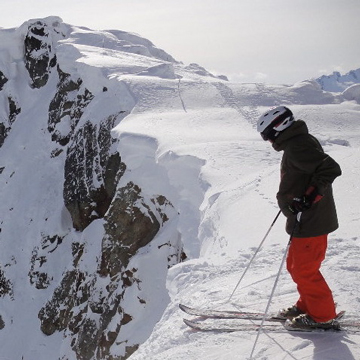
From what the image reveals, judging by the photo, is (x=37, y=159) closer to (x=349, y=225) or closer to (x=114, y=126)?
(x=114, y=126)

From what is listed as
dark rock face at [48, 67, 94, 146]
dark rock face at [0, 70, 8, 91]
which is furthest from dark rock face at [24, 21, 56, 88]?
dark rock face at [48, 67, 94, 146]

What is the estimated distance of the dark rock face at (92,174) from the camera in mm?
17766

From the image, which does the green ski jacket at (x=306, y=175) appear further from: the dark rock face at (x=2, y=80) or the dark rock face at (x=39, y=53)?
the dark rock face at (x=2, y=80)

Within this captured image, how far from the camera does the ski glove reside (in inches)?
130

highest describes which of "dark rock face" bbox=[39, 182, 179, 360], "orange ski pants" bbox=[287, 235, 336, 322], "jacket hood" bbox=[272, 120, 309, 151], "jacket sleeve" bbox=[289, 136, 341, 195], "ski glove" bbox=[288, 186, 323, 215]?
"jacket hood" bbox=[272, 120, 309, 151]

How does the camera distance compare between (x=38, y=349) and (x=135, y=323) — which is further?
(x=38, y=349)

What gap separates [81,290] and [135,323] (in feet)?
14.4

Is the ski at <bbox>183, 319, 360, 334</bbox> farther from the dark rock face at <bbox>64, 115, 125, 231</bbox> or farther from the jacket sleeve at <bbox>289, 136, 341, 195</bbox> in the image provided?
the dark rock face at <bbox>64, 115, 125, 231</bbox>

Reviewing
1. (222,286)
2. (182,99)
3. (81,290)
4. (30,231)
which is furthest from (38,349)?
(222,286)

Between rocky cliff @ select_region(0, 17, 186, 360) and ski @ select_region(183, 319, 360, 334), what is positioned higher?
ski @ select_region(183, 319, 360, 334)

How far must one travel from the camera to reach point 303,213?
138 inches

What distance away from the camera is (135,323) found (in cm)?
1360

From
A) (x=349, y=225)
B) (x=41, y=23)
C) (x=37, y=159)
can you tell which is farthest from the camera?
(x=41, y=23)

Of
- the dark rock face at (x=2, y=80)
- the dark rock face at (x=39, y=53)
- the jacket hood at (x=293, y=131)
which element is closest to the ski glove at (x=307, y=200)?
the jacket hood at (x=293, y=131)
